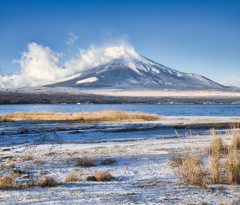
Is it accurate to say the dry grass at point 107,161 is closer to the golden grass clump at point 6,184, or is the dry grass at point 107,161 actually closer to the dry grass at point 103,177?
the dry grass at point 103,177

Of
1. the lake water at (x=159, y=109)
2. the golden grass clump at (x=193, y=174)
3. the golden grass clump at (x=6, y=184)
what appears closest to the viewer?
the golden grass clump at (x=6, y=184)

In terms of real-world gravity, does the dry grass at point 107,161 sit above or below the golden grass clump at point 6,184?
below

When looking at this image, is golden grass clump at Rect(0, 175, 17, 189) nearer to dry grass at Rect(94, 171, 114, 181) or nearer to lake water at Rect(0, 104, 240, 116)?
dry grass at Rect(94, 171, 114, 181)

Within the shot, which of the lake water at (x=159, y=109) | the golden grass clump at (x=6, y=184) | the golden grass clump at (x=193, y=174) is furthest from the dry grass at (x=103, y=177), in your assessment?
the lake water at (x=159, y=109)

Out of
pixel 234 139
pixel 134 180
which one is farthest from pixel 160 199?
pixel 234 139

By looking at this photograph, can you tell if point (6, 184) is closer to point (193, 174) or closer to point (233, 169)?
point (193, 174)

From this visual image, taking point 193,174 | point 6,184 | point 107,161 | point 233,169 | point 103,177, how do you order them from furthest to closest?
point 107,161, point 103,177, point 233,169, point 193,174, point 6,184

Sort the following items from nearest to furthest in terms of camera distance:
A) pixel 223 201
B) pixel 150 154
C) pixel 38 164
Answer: pixel 223 201 → pixel 38 164 → pixel 150 154

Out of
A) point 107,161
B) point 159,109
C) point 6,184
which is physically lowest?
point 107,161

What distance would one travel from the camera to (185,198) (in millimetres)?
5871

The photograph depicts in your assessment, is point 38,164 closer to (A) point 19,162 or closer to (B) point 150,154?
(A) point 19,162

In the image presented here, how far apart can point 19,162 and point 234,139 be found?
783cm

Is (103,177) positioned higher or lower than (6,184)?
lower

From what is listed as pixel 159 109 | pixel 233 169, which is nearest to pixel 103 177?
pixel 233 169
